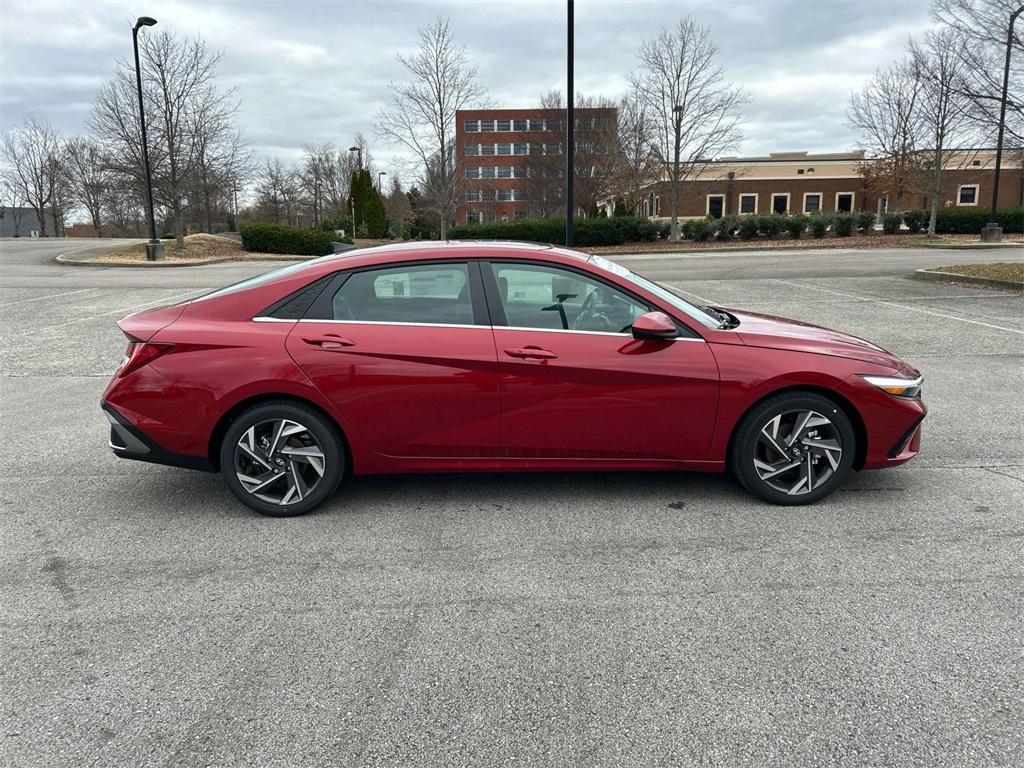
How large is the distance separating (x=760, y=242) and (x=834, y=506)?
3562 cm

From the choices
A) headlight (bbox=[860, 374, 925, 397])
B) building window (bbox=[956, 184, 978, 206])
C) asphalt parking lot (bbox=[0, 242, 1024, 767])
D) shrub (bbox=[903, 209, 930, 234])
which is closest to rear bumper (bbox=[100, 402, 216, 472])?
asphalt parking lot (bbox=[0, 242, 1024, 767])

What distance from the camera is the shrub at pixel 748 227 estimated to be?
37531 mm

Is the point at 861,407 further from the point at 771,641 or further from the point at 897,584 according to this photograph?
the point at 771,641

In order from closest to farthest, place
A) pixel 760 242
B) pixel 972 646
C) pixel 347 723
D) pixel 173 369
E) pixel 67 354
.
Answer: pixel 347 723, pixel 972 646, pixel 173 369, pixel 67 354, pixel 760 242

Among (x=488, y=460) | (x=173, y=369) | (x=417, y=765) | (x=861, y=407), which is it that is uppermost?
(x=173, y=369)

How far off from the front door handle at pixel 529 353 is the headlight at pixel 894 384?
1.80 m

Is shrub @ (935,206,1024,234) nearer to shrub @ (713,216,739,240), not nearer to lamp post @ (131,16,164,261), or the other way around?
shrub @ (713,216,739,240)

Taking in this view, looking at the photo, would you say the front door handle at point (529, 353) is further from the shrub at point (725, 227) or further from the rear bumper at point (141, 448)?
the shrub at point (725, 227)

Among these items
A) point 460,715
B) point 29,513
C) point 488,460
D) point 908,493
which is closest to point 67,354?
point 29,513

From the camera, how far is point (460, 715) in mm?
2439

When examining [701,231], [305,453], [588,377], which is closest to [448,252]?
[588,377]

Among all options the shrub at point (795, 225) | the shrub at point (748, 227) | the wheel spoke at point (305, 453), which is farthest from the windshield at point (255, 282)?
the shrub at point (795, 225)

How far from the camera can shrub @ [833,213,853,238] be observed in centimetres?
3741

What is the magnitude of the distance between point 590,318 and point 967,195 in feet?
228
